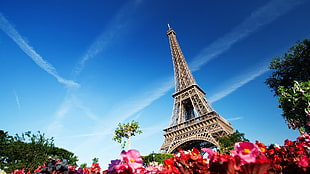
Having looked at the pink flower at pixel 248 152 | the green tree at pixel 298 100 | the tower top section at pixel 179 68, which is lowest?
the pink flower at pixel 248 152

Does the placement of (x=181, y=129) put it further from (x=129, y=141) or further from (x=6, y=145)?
(x=6, y=145)

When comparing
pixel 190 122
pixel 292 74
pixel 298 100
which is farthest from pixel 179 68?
pixel 298 100

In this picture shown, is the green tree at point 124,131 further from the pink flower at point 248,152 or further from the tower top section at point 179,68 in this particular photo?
the pink flower at point 248,152

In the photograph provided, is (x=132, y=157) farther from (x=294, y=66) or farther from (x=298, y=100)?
(x=294, y=66)

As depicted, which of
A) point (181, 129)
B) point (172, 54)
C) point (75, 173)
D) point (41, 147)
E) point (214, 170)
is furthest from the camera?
point (172, 54)

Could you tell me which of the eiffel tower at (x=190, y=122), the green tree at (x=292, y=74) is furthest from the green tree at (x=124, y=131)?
the green tree at (x=292, y=74)

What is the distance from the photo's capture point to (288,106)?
1022 cm

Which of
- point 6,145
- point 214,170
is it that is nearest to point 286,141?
point 214,170

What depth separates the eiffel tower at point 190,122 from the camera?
28172 millimetres

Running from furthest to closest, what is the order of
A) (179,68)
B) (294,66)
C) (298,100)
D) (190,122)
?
(179,68)
(190,122)
(294,66)
(298,100)

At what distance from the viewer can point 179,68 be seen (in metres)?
44.3

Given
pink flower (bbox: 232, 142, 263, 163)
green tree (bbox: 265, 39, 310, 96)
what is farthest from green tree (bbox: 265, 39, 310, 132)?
pink flower (bbox: 232, 142, 263, 163)

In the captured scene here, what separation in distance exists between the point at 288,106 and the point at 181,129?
2352 cm

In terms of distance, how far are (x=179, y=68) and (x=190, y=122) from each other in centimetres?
1637
